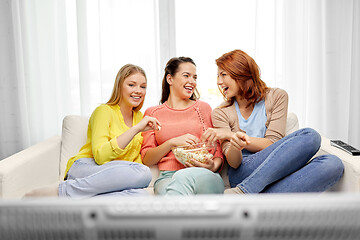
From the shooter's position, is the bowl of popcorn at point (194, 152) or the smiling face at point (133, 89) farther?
the smiling face at point (133, 89)

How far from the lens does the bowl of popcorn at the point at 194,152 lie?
5.79ft

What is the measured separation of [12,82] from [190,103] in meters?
1.83

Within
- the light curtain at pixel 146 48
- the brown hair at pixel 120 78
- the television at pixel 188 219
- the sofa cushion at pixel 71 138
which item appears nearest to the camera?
the television at pixel 188 219

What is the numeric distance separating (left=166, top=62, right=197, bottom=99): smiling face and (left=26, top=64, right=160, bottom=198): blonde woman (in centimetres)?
20

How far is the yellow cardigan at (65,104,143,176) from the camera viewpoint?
1.81 meters

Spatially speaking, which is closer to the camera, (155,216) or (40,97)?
(155,216)

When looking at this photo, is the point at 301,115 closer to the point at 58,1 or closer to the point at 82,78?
the point at 82,78

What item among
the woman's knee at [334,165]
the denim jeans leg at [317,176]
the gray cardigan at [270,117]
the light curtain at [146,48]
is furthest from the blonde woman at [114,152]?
the light curtain at [146,48]

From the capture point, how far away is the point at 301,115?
10.1 ft

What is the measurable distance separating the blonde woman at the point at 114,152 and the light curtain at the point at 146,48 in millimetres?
1000

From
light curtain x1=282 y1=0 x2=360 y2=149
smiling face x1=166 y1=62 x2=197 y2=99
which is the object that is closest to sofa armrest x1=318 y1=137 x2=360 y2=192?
smiling face x1=166 y1=62 x2=197 y2=99

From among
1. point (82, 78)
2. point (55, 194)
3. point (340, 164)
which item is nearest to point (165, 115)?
point (55, 194)

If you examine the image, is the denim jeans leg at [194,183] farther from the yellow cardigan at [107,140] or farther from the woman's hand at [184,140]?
the yellow cardigan at [107,140]

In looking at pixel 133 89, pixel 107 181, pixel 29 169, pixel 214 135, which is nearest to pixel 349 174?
pixel 214 135
